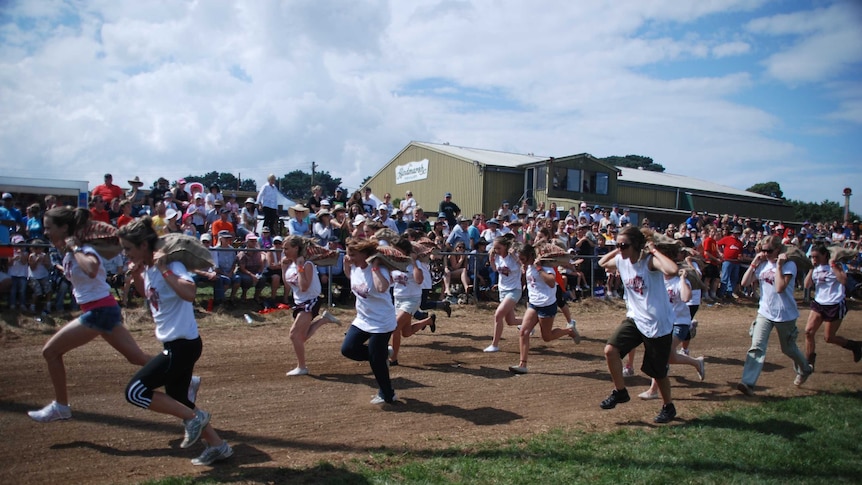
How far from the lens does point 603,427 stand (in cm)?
647

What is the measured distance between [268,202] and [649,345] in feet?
36.1

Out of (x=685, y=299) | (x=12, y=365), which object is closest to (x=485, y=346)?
(x=685, y=299)

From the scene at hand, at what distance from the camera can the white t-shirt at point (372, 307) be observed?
6.64 m

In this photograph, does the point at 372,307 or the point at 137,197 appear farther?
the point at 137,197

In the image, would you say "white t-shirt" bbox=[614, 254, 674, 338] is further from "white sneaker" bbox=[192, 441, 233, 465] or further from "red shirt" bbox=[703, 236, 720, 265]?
"red shirt" bbox=[703, 236, 720, 265]

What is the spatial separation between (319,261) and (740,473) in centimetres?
540

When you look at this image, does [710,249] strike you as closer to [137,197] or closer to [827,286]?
[827,286]

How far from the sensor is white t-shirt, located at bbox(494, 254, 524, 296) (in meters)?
9.43

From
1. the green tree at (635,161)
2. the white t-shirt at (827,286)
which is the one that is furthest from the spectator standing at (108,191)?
the green tree at (635,161)

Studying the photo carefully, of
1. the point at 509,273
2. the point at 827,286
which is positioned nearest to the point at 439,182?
the point at 509,273

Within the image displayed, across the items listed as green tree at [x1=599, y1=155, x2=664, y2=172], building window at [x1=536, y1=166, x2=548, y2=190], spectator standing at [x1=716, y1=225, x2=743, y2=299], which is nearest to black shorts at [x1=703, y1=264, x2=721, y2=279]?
spectator standing at [x1=716, y1=225, x2=743, y2=299]

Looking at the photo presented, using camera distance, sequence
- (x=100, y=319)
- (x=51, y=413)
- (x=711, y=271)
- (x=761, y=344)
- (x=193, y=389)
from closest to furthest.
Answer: (x=193, y=389) → (x=100, y=319) → (x=51, y=413) → (x=761, y=344) → (x=711, y=271)

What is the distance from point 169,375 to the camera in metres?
4.87

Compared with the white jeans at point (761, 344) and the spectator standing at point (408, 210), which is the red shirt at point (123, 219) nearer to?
the spectator standing at point (408, 210)
